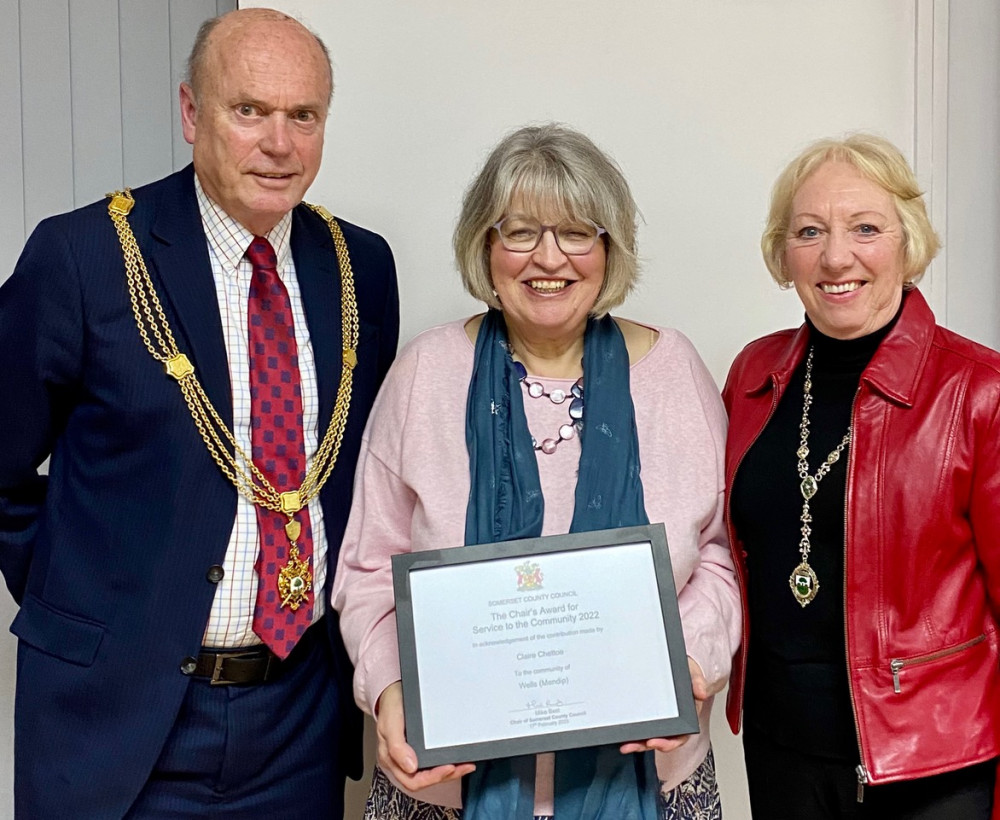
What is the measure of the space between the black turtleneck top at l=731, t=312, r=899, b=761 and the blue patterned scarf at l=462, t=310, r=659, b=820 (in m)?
0.23

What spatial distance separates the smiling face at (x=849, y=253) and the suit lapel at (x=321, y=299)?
87 cm

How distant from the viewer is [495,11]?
264 cm

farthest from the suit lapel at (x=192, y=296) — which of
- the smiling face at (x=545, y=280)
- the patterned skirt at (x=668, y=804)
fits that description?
the patterned skirt at (x=668, y=804)

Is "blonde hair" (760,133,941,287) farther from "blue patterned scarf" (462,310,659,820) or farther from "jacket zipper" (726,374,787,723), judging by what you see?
"blue patterned scarf" (462,310,659,820)

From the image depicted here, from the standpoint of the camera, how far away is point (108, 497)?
1847mm

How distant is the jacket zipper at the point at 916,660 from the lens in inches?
67.2

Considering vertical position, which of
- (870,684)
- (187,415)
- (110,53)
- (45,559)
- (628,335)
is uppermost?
(110,53)

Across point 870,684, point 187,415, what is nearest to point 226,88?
point 187,415

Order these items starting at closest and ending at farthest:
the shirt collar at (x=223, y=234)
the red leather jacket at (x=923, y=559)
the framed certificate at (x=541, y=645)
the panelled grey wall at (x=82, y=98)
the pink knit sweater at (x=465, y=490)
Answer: the framed certificate at (x=541, y=645) < the red leather jacket at (x=923, y=559) < the pink knit sweater at (x=465, y=490) < the shirt collar at (x=223, y=234) < the panelled grey wall at (x=82, y=98)

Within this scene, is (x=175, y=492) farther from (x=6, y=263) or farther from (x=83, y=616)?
(x=6, y=263)

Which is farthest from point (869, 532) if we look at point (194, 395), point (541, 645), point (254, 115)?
point (254, 115)

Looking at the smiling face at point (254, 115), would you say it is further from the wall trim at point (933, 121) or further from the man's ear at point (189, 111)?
the wall trim at point (933, 121)

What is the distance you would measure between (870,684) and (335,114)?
5.89 ft

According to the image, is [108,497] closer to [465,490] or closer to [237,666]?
[237,666]
